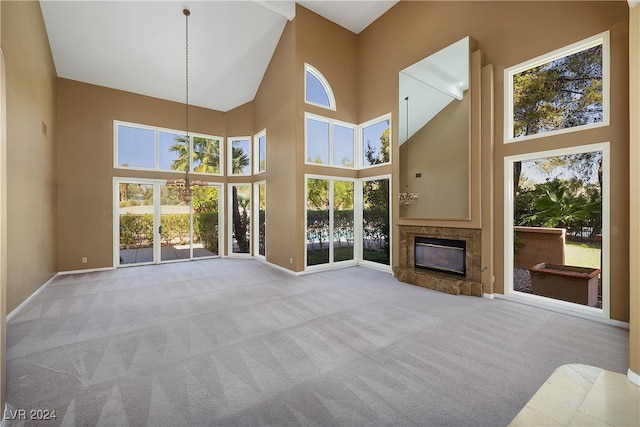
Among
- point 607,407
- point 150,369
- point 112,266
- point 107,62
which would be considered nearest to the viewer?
point 607,407

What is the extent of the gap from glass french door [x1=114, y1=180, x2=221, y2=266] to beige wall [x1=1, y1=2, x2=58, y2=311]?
141 cm

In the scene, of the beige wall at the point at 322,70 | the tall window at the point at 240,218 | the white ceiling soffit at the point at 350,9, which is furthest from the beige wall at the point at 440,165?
the tall window at the point at 240,218

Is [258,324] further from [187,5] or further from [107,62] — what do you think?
[107,62]

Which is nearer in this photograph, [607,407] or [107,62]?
[607,407]

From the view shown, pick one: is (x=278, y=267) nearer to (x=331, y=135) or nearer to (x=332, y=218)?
(x=332, y=218)

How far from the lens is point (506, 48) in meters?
4.52

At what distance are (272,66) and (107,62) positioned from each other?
3774 mm

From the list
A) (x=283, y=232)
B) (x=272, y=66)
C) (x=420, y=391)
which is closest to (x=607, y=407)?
(x=420, y=391)

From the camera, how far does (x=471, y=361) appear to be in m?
2.69

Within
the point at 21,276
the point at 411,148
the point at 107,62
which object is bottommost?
the point at 21,276

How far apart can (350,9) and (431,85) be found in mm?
2914

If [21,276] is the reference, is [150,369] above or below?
below

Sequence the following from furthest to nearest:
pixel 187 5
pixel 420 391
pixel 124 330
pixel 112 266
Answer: pixel 112 266 → pixel 187 5 → pixel 124 330 → pixel 420 391

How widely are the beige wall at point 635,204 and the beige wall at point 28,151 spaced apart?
716 cm
